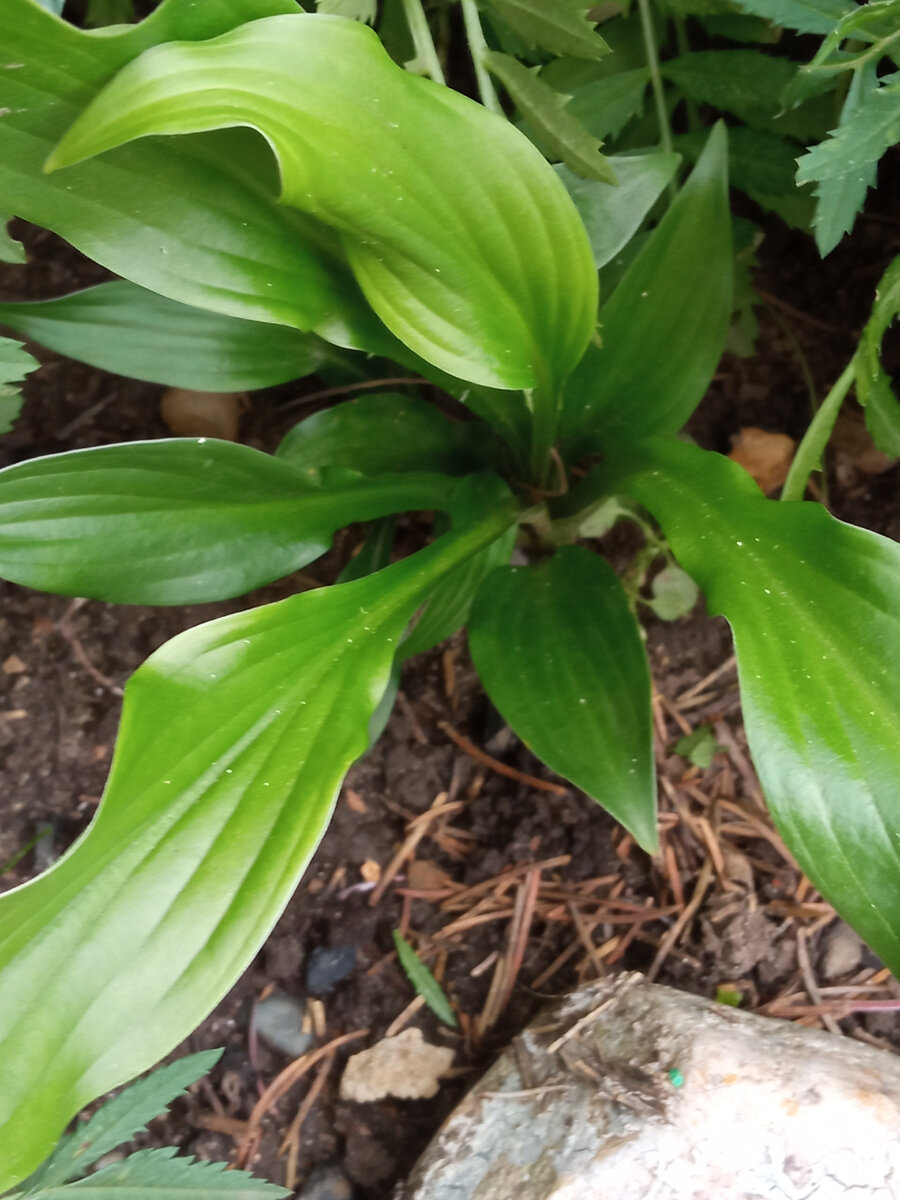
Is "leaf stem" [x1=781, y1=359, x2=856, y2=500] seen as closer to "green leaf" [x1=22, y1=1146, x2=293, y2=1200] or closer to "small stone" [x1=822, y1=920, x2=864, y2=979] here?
"small stone" [x1=822, y1=920, x2=864, y2=979]

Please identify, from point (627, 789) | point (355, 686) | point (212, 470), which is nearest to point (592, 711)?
point (627, 789)

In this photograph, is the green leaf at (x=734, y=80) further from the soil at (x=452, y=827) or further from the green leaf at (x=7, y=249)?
the green leaf at (x=7, y=249)

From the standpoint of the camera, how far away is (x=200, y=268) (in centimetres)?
55

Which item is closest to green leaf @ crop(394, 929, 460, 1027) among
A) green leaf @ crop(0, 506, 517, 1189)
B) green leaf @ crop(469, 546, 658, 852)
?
green leaf @ crop(469, 546, 658, 852)

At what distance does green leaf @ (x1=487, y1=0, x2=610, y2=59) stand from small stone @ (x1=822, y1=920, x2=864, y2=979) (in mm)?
779

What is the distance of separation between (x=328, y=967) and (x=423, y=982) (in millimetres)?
95

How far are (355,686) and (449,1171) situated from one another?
444mm

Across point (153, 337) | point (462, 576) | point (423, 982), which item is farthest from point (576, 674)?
point (153, 337)

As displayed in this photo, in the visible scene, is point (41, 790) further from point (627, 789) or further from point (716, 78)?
point (716, 78)

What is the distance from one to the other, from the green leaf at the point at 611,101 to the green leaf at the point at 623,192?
89mm

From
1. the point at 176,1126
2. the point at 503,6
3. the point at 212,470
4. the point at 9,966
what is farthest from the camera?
the point at 176,1126

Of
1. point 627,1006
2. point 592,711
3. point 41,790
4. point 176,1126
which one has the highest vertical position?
point 592,711

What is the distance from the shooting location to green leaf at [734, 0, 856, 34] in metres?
0.56

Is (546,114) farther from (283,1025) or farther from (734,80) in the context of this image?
(283,1025)
